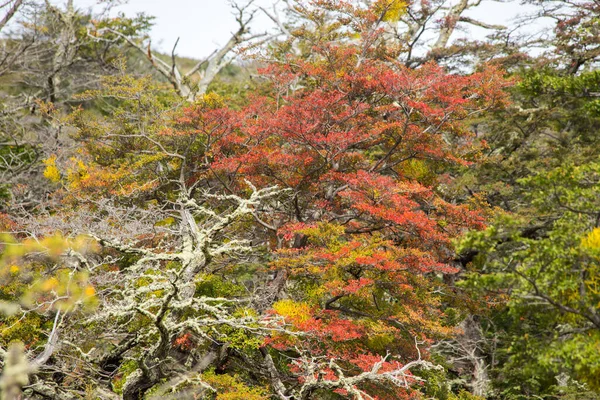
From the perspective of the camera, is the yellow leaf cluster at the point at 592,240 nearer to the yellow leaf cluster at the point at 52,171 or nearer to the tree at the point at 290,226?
the tree at the point at 290,226

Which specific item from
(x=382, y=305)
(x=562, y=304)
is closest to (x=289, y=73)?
(x=382, y=305)

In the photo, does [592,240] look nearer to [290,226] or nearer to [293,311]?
[293,311]

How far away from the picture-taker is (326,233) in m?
9.20

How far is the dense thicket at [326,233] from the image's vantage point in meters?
5.96

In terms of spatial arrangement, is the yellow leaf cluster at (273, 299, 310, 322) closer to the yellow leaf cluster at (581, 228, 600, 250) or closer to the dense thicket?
the dense thicket

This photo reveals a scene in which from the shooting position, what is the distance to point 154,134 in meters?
11.8

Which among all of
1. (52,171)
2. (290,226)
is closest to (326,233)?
(290,226)

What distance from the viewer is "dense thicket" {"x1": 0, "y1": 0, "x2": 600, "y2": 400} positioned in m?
5.96

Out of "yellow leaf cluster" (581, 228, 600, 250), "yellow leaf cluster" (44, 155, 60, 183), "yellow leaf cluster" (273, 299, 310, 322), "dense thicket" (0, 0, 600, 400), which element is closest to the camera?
"yellow leaf cluster" (581, 228, 600, 250)

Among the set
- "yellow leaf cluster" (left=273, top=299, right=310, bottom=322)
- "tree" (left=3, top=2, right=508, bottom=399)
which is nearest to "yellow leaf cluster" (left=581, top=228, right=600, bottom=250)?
"tree" (left=3, top=2, right=508, bottom=399)

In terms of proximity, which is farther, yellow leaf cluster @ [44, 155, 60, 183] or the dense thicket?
yellow leaf cluster @ [44, 155, 60, 183]

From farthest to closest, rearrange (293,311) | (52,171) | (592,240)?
1. (52,171)
2. (293,311)
3. (592,240)

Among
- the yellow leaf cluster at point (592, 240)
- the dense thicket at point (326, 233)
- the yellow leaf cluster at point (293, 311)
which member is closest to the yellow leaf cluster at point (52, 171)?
the dense thicket at point (326, 233)

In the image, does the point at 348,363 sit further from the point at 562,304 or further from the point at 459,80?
the point at 459,80
